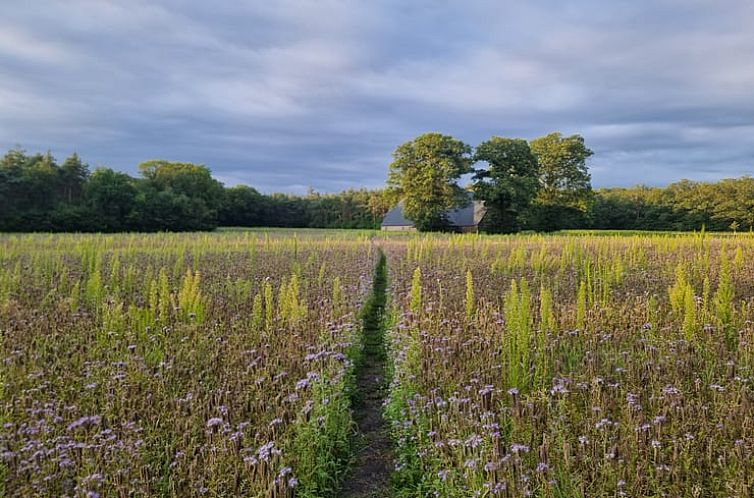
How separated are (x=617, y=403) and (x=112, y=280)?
816 cm

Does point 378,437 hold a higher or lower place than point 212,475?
lower

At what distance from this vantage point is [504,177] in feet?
134

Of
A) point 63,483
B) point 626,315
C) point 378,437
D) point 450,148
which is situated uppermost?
point 450,148

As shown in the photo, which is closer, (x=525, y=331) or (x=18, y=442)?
(x=18, y=442)

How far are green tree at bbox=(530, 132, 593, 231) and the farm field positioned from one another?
138 feet

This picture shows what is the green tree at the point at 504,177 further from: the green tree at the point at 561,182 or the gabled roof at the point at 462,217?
the gabled roof at the point at 462,217

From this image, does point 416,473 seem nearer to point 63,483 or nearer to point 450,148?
point 63,483

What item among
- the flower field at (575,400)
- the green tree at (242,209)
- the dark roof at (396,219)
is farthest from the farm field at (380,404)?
the green tree at (242,209)

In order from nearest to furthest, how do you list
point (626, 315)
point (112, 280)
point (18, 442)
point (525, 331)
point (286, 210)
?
point (18, 442)
point (525, 331)
point (626, 315)
point (112, 280)
point (286, 210)

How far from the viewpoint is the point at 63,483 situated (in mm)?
2672

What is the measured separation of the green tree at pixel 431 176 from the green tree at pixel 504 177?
5.60 ft

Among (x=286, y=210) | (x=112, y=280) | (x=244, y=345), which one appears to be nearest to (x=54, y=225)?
(x=286, y=210)

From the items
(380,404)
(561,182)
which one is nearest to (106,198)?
(561,182)

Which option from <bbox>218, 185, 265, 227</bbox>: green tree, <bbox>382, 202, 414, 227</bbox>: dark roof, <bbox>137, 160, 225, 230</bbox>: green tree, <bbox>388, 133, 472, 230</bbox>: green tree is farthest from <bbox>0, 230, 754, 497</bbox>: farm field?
<bbox>218, 185, 265, 227</bbox>: green tree
